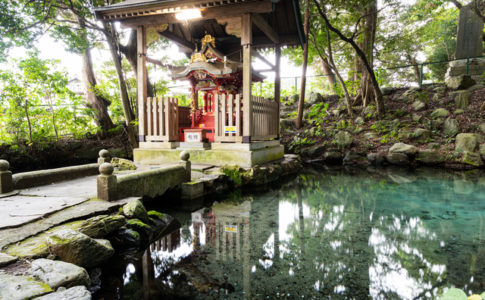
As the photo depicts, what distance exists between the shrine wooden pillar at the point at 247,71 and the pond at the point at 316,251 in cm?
186

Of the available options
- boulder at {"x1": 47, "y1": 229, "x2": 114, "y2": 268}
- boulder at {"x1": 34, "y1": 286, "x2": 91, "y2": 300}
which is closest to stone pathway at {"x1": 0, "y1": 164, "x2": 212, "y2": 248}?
boulder at {"x1": 47, "y1": 229, "x2": 114, "y2": 268}

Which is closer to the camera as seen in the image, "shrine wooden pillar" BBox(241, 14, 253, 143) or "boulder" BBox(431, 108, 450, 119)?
"shrine wooden pillar" BBox(241, 14, 253, 143)

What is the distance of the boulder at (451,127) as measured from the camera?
1112 centimetres

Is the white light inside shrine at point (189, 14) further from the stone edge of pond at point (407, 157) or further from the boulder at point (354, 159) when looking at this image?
the boulder at point (354, 159)

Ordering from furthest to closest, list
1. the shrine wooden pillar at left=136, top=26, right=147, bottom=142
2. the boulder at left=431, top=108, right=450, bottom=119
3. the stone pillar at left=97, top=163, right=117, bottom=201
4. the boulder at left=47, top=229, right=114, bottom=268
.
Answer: the boulder at left=431, top=108, right=450, bottom=119, the shrine wooden pillar at left=136, top=26, right=147, bottom=142, the stone pillar at left=97, top=163, right=117, bottom=201, the boulder at left=47, top=229, right=114, bottom=268

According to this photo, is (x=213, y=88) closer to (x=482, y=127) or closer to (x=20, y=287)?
(x=20, y=287)

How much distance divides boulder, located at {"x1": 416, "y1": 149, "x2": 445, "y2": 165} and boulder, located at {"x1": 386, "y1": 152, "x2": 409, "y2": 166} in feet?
1.67

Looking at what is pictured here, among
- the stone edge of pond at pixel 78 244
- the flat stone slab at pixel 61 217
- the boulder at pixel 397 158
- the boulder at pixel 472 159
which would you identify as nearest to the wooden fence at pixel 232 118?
the stone edge of pond at pixel 78 244

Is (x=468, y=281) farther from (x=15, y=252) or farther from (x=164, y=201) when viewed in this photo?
(x=164, y=201)

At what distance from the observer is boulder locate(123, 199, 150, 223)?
12.5 feet

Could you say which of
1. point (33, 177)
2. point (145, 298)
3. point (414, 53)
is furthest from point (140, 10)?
point (414, 53)

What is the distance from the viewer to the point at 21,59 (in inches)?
400

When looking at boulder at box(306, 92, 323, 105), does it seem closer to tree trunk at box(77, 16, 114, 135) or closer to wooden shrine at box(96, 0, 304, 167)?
wooden shrine at box(96, 0, 304, 167)

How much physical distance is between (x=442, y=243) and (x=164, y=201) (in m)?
4.79
